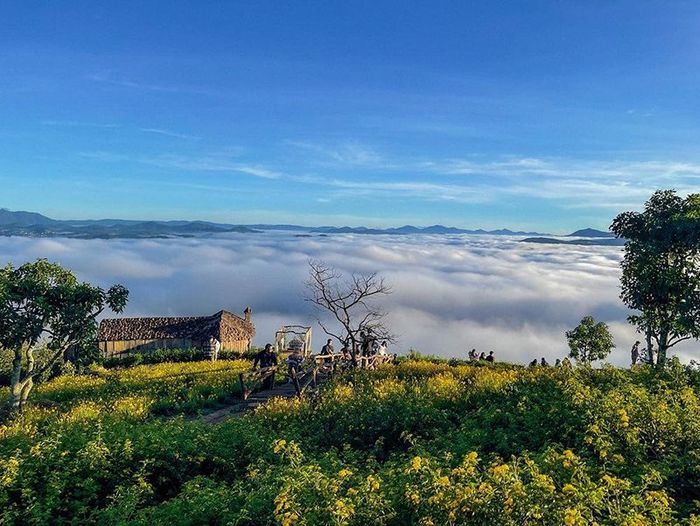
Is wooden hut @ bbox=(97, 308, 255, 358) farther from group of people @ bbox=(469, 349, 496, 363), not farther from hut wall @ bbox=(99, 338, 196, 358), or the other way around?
group of people @ bbox=(469, 349, 496, 363)

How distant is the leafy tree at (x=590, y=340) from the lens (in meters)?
42.8

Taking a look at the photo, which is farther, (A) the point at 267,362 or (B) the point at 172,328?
(B) the point at 172,328

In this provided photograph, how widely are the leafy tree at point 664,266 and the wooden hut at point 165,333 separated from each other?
37.2 metres

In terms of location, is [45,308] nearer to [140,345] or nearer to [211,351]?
[211,351]

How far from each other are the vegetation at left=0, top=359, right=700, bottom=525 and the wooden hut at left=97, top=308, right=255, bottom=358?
108 ft

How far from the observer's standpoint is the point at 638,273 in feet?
78.1

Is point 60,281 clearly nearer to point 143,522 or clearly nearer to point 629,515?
point 143,522

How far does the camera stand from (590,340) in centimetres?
4319

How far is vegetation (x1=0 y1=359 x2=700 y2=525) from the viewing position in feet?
18.8

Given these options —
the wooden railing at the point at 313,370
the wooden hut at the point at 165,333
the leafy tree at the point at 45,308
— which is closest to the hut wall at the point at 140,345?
the wooden hut at the point at 165,333

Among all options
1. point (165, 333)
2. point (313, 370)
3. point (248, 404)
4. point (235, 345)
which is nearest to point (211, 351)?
point (235, 345)

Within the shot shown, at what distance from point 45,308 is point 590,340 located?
132ft

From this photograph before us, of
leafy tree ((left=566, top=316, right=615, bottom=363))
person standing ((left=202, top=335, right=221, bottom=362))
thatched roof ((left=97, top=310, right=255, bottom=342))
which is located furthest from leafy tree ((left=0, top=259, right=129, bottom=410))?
leafy tree ((left=566, top=316, right=615, bottom=363))

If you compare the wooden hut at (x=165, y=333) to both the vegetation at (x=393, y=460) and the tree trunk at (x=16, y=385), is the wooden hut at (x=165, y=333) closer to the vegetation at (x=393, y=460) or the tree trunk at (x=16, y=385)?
the tree trunk at (x=16, y=385)
